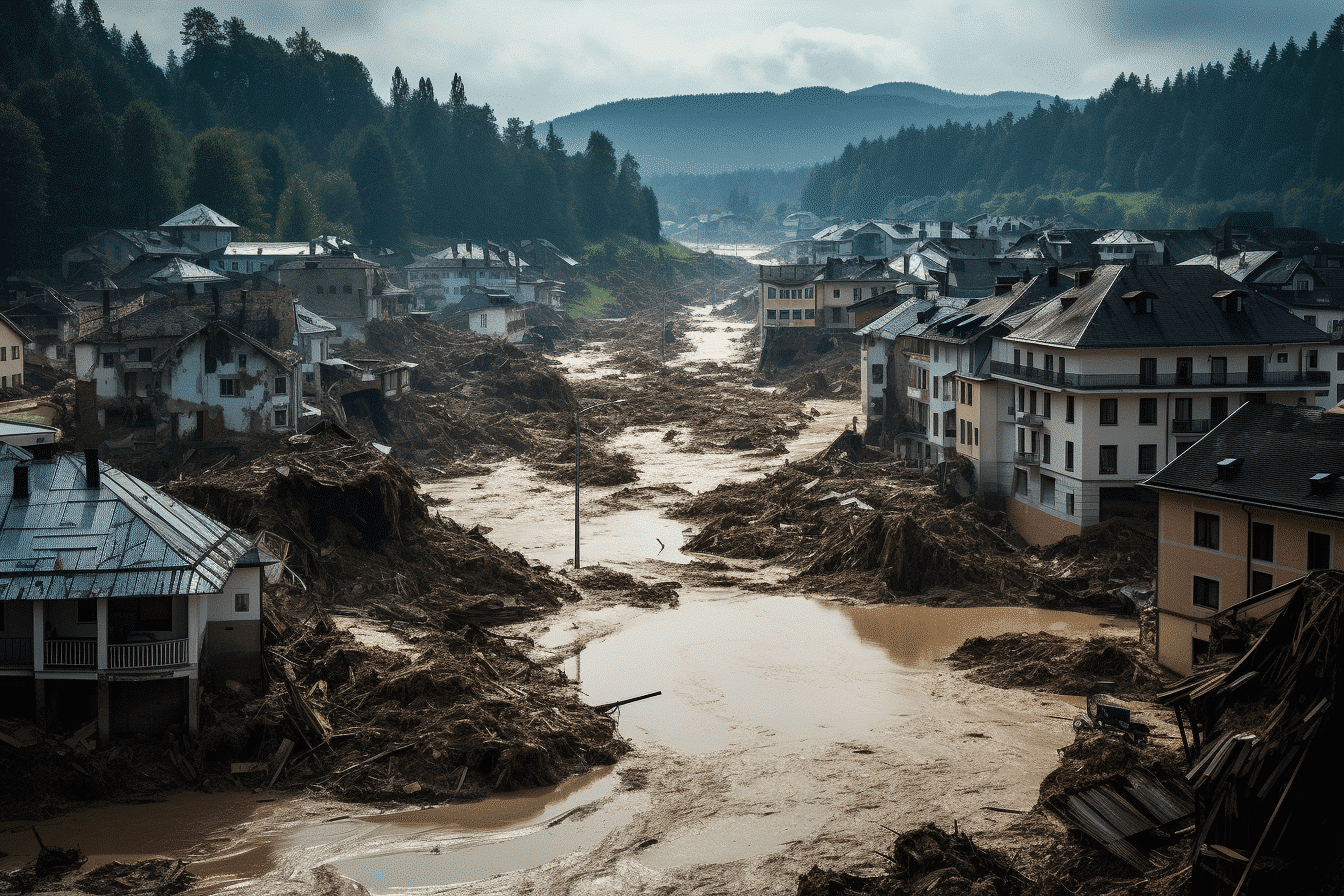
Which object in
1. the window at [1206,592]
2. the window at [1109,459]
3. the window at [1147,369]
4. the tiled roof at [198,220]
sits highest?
the tiled roof at [198,220]

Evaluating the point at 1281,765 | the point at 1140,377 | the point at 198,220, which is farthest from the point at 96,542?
the point at 198,220

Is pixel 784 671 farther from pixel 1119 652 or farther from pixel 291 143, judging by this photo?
pixel 291 143

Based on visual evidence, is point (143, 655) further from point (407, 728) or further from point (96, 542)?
point (407, 728)

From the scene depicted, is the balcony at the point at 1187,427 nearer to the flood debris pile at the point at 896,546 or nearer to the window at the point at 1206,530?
the flood debris pile at the point at 896,546

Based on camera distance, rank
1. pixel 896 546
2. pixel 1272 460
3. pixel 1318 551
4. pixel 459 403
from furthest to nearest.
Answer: pixel 459 403 < pixel 896 546 < pixel 1272 460 < pixel 1318 551

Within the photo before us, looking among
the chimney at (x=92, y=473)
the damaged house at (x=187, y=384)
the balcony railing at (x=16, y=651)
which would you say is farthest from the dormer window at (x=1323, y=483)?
the damaged house at (x=187, y=384)
